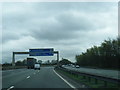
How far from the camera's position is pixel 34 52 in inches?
2625

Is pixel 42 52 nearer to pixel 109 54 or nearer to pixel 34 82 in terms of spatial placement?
pixel 109 54

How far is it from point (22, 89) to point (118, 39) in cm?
7609

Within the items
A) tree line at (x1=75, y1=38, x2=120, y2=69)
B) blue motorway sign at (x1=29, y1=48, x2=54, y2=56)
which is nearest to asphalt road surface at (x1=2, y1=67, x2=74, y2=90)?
blue motorway sign at (x1=29, y1=48, x2=54, y2=56)

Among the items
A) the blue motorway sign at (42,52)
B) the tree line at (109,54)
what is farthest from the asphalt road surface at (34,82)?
the tree line at (109,54)

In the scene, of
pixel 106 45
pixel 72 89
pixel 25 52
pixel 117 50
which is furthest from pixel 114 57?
pixel 72 89

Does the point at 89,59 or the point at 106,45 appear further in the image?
the point at 89,59

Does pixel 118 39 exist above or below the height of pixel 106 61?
above

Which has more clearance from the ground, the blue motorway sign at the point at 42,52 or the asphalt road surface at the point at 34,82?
the blue motorway sign at the point at 42,52

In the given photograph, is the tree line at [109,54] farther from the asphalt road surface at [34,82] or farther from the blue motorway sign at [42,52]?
the asphalt road surface at [34,82]

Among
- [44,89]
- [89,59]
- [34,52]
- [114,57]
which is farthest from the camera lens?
[89,59]

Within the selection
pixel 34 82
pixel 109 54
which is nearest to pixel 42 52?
pixel 109 54

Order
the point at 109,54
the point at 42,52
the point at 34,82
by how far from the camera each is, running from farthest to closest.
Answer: the point at 109,54
the point at 42,52
the point at 34,82

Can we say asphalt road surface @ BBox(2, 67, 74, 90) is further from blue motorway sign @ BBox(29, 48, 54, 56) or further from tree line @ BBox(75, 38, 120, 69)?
tree line @ BBox(75, 38, 120, 69)

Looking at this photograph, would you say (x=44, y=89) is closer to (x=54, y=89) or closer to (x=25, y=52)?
(x=54, y=89)
